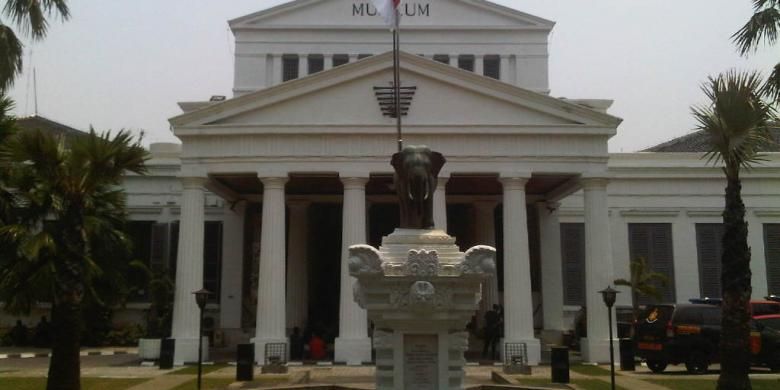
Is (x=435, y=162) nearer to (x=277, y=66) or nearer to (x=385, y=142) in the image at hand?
(x=385, y=142)

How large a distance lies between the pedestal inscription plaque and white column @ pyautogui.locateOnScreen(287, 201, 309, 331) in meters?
22.5

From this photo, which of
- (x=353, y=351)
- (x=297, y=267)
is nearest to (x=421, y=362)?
(x=353, y=351)

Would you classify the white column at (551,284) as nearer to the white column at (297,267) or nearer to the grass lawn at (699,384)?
the white column at (297,267)

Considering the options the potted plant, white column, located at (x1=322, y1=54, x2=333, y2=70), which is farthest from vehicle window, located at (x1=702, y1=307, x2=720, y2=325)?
white column, located at (x1=322, y1=54, x2=333, y2=70)

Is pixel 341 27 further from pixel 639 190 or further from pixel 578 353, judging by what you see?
pixel 578 353

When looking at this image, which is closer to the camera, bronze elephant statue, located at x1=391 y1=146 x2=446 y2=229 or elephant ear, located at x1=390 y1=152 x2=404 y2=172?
bronze elephant statue, located at x1=391 y1=146 x2=446 y2=229

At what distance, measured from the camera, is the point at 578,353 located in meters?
32.5

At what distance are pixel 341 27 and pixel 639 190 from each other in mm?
17933

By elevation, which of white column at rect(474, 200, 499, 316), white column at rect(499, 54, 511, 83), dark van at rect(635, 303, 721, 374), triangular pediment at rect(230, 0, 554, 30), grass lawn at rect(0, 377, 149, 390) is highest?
triangular pediment at rect(230, 0, 554, 30)

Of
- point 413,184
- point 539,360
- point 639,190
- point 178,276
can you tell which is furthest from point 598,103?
point 413,184

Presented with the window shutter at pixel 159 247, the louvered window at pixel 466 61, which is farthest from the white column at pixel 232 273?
the louvered window at pixel 466 61

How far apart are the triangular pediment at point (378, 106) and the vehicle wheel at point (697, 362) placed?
9317 mm

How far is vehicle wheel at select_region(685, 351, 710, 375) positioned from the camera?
78.4 ft

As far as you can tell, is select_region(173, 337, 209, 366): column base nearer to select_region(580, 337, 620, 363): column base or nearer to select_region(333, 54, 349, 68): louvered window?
select_region(580, 337, 620, 363): column base
